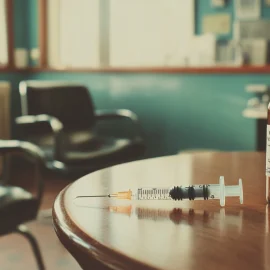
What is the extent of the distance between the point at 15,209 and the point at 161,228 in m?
1.01

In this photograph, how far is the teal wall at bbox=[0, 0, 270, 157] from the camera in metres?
3.31

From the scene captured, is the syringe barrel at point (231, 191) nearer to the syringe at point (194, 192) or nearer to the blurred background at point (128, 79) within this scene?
the syringe at point (194, 192)

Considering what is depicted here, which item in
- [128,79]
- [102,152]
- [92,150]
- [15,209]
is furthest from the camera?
[128,79]

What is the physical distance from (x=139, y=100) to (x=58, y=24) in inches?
44.5

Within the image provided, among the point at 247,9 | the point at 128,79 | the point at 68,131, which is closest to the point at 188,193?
the point at 68,131

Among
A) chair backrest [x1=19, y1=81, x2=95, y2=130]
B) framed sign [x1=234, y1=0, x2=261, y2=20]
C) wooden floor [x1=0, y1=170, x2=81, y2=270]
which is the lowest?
wooden floor [x1=0, y1=170, x2=81, y2=270]

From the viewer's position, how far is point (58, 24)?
4258 millimetres

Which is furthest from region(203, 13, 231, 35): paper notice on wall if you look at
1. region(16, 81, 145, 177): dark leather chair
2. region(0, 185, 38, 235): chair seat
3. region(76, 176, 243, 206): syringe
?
region(76, 176, 243, 206): syringe

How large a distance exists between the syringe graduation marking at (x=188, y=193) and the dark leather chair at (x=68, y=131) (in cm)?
178

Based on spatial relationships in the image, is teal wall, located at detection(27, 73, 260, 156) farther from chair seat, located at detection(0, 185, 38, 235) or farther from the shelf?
chair seat, located at detection(0, 185, 38, 235)

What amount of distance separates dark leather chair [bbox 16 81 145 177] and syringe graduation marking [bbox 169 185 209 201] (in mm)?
1779

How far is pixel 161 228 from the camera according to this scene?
708 mm

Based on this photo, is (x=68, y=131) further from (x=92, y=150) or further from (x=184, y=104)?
(x=184, y=104)

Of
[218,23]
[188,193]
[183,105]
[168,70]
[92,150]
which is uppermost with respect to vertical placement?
[218,23]
